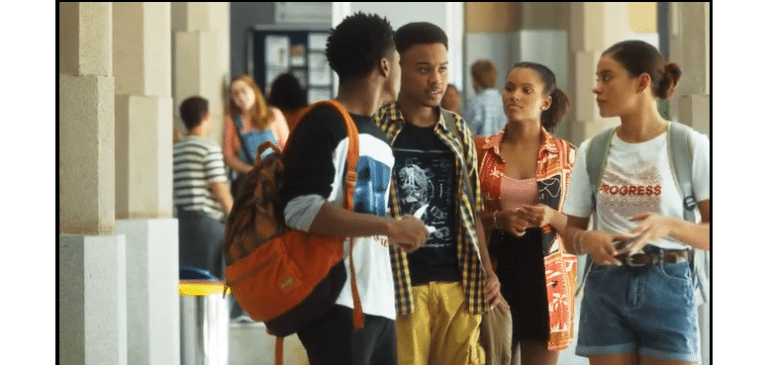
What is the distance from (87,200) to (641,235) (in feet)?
8.75

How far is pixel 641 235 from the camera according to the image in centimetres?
479

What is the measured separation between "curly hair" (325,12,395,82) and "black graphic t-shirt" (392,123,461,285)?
0.45 metres

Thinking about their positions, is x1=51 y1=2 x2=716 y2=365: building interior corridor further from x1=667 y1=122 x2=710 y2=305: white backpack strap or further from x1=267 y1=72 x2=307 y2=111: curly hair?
x1=267 y1=72 x2=307 y2=111: curly hair

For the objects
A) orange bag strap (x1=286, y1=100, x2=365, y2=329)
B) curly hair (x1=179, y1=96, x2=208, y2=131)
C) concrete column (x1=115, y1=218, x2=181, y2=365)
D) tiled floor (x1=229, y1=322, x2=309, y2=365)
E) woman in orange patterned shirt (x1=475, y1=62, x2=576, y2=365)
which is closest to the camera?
orange bag strap (x1=286, y1=100, x2=365, y2=329)

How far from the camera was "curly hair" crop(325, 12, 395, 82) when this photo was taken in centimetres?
441

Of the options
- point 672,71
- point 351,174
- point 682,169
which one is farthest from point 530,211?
point 351,174

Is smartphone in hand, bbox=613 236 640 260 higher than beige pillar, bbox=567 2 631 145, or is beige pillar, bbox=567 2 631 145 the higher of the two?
beige pillar, bbox=567 2 631 145

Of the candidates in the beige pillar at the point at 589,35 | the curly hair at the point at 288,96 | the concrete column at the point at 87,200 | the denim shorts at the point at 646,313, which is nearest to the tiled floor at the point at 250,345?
the concrete column at the point at 87,200

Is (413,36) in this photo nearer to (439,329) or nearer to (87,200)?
(439,329)

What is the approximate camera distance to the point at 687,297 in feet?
15.9

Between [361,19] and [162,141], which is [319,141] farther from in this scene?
[162,141]

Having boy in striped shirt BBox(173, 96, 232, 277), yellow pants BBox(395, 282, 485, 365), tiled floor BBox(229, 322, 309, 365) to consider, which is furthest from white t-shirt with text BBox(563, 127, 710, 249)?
boy in striped shirt BBox(173, 96, 232, 277)

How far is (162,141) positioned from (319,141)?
3.57 m

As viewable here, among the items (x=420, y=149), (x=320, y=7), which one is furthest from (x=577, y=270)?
(x=320, y=7)
